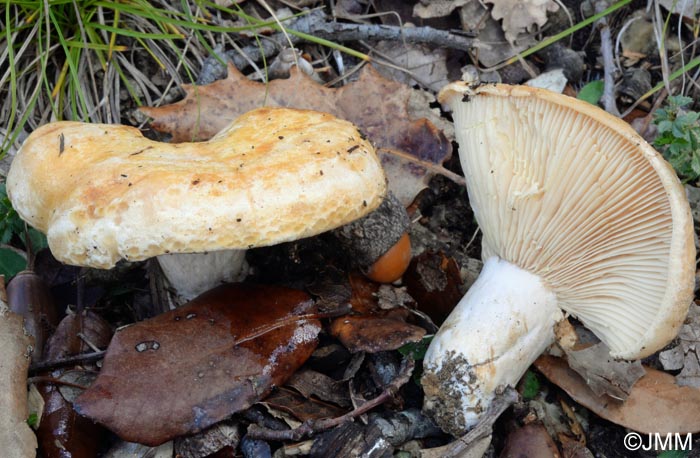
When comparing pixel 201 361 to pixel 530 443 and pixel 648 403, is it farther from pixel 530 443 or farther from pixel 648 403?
pixel 648 403

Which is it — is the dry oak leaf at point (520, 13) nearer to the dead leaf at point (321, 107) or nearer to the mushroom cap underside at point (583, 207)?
the dead leaf at point (321, 107)

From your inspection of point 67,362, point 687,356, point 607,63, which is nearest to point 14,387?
point 67,362

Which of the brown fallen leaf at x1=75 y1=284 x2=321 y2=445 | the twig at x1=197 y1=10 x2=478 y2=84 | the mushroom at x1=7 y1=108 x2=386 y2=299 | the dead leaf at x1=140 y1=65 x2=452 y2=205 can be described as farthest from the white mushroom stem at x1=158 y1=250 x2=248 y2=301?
the twig at x1=197 y1=10 x2=478 y2=84

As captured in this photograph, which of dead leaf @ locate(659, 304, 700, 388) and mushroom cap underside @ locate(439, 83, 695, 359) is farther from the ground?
mushroom cap underside @ locate(439, 83, 695, 359)

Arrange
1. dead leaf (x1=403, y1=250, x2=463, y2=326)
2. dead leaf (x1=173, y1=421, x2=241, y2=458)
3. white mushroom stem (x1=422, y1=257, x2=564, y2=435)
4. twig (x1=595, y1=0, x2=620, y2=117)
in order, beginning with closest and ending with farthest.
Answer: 1. dead leaf (x1=173, y1=421, x2=241, y2=458)
2. white mushroom stem (x1=422, y1=257, x2=564, y2=435)
3. dead leaf (x1=403, y1=250, x2=463, y2=326)
4. twig (x1=595, y1=0, x2=620, y2=117)

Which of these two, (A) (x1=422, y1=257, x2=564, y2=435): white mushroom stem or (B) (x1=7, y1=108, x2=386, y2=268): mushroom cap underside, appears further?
(A) (x1=422, y1=257, x2=564, y2=435): white mushroom stem

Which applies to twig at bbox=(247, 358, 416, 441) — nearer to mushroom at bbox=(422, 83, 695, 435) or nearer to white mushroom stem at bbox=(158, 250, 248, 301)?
mushroom at bbox=(422, 83, 695, 435)

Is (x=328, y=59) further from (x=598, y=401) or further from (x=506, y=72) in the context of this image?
(x=598, y=401)
